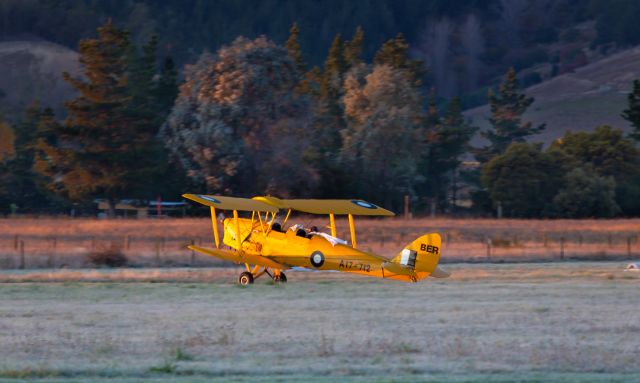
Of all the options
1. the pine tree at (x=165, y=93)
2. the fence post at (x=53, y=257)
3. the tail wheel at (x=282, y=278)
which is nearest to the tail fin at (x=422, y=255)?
the tail wheel at (x=282, y=278)

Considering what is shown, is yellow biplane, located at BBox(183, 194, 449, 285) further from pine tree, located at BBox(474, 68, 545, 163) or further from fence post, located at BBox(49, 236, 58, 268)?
pine tree, located at BBox(474, 68, 545, 163)

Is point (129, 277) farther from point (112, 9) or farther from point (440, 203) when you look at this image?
point (112, 9)

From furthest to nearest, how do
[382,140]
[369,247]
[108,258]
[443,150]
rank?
[443,150] → [382,140] → [369,247] → [108,258]

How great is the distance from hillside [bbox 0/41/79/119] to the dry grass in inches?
2501

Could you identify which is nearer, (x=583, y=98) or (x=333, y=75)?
(x=333, y=75)

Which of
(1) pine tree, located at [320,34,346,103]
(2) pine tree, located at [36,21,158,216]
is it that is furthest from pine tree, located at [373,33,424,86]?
(2) pine tree, located at [36,21,158,216]

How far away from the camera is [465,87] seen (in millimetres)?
172250

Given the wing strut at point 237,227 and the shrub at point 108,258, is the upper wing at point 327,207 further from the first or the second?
the shrub at point 108,258

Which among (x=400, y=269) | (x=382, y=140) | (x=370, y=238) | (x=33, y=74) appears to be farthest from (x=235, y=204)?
(x=33, y=74)

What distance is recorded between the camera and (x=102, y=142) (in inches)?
2307

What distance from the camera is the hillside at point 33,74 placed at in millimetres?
A: 117062

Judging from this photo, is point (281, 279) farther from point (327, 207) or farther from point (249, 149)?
point (249, 149)

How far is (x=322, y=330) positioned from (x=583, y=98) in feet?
400

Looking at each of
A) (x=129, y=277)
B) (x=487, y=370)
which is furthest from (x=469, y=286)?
(x=487, y=370)
